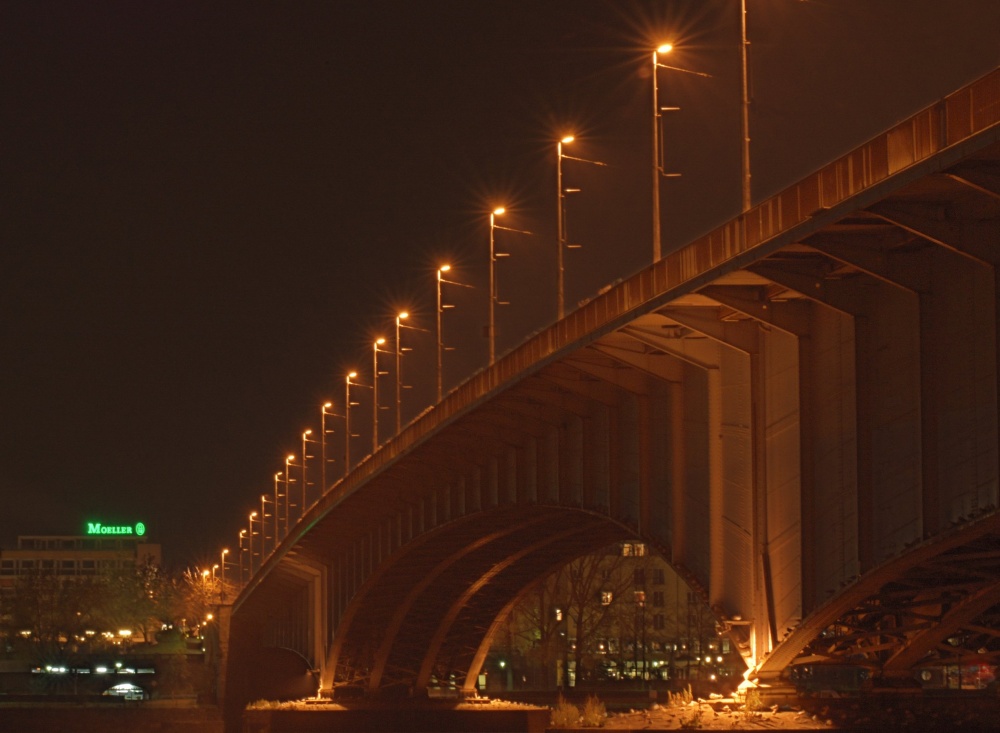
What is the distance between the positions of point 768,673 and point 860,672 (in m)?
55.7

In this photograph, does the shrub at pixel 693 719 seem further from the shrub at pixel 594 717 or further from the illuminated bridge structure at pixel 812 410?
the shrub at pixel 594 717

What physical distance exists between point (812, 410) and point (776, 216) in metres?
4.30

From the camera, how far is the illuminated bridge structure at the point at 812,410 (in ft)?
78.0

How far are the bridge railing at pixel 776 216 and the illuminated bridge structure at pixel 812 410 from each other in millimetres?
44

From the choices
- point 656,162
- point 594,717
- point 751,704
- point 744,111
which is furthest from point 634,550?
point 744,111

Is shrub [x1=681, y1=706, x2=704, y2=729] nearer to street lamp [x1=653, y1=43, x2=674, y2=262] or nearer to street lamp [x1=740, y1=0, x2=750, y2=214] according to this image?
street lamp [x1=740, y1=0, x2=750, y2=214]

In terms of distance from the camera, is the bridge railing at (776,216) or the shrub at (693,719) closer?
the bridge railing at (776,216)

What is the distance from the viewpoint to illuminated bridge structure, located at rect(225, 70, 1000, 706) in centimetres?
2377

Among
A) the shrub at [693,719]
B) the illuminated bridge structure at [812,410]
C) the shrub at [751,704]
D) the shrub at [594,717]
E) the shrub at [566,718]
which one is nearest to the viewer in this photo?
the illuminated bridge structure at [812,410]

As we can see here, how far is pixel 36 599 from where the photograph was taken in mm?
167000

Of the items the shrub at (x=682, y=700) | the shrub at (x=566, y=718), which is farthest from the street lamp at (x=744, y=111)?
the shrub at (x=566, y=718)

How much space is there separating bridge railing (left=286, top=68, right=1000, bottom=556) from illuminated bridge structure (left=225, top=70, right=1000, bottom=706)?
0.04 meters

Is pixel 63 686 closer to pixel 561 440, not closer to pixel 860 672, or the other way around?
pixel 860 672

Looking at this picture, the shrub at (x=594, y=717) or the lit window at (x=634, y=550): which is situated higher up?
the lit window at (x=634, y=550)
